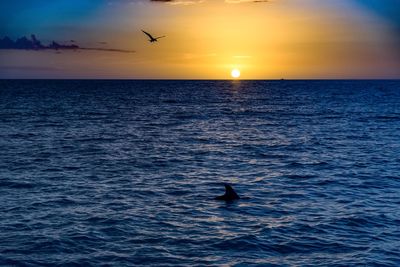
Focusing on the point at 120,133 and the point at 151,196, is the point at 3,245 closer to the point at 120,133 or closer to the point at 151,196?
the point at 151,196

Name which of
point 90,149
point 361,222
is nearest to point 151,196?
point 361,222

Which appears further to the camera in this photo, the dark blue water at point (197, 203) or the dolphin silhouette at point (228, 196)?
the dolphin silhouette at point (228, 196)

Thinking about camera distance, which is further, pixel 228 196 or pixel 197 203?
pixel 228 196

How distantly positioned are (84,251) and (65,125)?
5223 centimetres

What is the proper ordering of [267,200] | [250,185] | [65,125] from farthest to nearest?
1. [65,125]
2. [250,185]
3. [267,200]

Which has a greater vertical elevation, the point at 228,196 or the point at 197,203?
the point at 228,196

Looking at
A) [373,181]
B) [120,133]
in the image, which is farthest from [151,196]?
[120,133]

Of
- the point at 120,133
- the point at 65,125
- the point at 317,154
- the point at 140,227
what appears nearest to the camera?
the point at 140,227

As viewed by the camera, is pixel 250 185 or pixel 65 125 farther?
pixel 65 125

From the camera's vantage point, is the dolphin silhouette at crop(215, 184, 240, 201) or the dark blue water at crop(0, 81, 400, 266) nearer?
the dark blue water at crop(0, 81, 400, 266)

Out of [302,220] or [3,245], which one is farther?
[302,220]

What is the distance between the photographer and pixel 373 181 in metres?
30.9

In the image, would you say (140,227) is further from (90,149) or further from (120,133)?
(120,133)

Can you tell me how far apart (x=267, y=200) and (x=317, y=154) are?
61.0 feet
